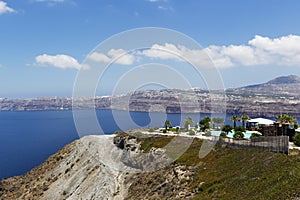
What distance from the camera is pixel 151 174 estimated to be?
143ft

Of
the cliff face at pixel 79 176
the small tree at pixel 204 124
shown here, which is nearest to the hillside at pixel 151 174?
the cliff face at pixel 79 176

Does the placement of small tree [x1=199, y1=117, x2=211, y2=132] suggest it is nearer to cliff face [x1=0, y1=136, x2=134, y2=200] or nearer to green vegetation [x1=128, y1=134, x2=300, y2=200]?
green vegetation [x1=128, y1=134, x2=300, y2=200]

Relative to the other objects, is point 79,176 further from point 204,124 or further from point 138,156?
point 204,124

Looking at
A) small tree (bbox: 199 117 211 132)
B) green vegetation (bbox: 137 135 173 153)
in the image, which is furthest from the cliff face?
small tree (bbox: 199 117 211 132)

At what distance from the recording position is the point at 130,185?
4469 centimetres

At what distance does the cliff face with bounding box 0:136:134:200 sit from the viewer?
4922 centimetres

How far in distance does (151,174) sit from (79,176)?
20.1 meters

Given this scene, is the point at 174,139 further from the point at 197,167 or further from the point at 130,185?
the point at 197,167

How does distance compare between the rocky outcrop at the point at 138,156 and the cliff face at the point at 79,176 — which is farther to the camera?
the cliff face at the point at 79,176

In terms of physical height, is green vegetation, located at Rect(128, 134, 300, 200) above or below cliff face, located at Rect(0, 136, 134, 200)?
above

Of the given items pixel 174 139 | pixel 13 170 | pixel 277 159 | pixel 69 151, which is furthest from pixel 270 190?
pixel 13 170

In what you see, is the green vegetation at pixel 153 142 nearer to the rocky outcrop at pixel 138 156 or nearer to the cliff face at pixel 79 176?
the rocky outcrop at pixel 138 156

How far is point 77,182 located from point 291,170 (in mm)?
41590

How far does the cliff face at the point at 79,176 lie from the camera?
49.2 meters
